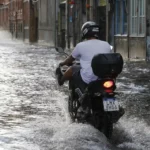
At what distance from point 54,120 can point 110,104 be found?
2.16 m

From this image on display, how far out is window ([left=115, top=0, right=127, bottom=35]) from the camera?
28.7 m

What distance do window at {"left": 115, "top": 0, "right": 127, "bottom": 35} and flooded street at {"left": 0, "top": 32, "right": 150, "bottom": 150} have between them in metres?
12.1

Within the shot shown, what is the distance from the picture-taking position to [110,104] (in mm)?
7699

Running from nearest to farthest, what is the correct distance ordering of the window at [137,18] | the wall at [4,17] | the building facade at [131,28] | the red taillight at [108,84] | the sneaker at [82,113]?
the red taillight at [108,84]
the sneaker at [82,113]
the building facade at [131,28]
the window at [137,18]
the wall at [4,17]

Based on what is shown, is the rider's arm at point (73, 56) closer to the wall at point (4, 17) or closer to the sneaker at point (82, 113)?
the sneaker at point (82, 113)

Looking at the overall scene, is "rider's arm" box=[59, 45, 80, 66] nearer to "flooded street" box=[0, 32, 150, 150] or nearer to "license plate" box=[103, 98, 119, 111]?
"flooded street" box=[0, 32, 150, 150]

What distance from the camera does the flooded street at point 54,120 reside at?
7586 mm

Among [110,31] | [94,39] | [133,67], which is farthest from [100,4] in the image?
[94,39]

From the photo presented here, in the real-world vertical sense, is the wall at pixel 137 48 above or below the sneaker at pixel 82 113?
below

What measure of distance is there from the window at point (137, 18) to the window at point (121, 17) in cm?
103

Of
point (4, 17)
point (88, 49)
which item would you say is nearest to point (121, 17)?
point (88, 49)

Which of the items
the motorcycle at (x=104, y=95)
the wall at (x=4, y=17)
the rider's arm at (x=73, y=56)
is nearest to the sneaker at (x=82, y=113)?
the motorcycle at (x=104, y=95)

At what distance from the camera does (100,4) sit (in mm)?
32844

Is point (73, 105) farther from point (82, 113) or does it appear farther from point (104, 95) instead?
point (104, 95)
